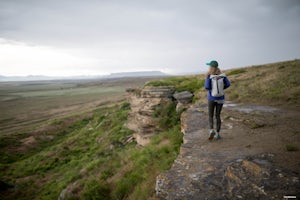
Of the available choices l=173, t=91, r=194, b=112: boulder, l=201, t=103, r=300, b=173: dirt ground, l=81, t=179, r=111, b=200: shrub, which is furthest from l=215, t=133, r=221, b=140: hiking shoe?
l=173, t=91, r=194, b=112: boulder

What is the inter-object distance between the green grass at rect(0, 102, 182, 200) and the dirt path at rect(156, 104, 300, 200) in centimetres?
157

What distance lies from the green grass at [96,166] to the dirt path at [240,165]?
1570 millimetres

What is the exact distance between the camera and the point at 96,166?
13.4 m

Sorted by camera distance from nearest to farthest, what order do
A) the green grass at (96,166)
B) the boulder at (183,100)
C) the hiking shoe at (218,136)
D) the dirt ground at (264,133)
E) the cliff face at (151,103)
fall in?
the dirt ground at (264,133)
the hiking shoe at (218,136)
the green grass at (96,166)
the boulder at (183,100)
the cliff face at (151,103)

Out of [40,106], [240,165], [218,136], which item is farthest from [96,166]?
[40,106]

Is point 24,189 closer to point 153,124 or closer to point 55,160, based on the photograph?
point 55,160

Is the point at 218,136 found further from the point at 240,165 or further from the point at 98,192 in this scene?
the point at 98,192

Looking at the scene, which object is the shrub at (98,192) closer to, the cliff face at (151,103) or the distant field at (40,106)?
the cliff face at (151,103)

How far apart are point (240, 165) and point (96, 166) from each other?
12.4 metres

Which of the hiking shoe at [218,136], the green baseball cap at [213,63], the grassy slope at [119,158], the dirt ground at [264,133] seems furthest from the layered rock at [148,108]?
the green baseball cap at [213,63]

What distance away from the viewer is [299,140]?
4.34m

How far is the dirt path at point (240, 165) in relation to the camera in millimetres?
2916

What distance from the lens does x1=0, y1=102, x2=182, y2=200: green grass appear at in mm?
6648

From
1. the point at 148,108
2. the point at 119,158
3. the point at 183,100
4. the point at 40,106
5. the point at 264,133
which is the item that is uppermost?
the point at 183,100
